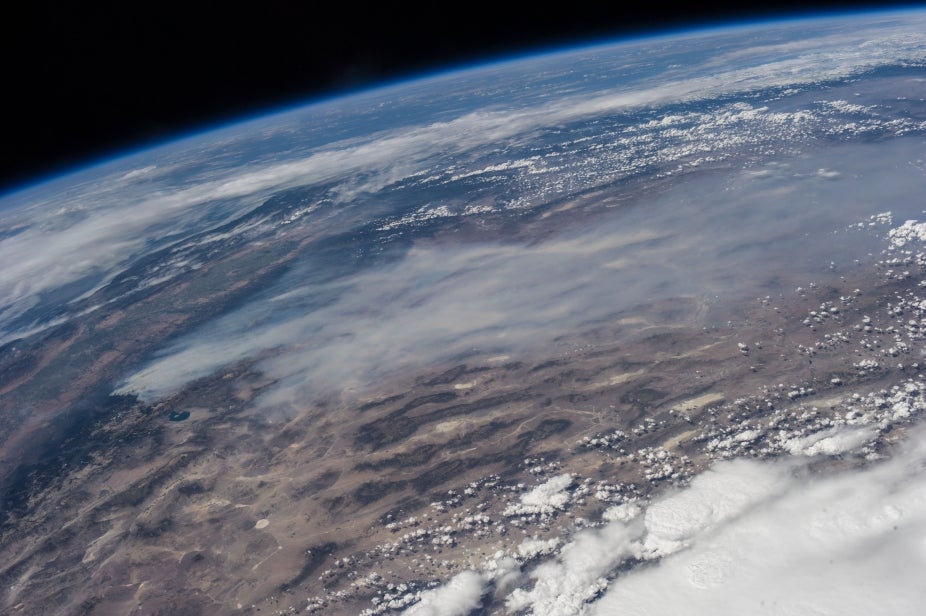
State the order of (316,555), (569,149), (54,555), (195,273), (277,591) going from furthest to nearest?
(569,149) < (195,273) < (54,555) < (316,555) < (277,591)

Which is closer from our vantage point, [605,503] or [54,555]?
[605,503]

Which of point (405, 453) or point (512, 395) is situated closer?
point (405, 453)

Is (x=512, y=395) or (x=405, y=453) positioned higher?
(x=512, y=395)

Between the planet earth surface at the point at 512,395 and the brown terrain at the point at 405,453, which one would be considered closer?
the planet earth surface at the point at 512,395

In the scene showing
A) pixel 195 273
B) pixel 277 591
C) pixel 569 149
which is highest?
pixel 569 149

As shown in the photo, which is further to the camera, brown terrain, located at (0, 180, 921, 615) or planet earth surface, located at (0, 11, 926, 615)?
brown terrain, located at (0, 180, 921, 615)

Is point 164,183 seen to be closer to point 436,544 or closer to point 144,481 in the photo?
point 144,481

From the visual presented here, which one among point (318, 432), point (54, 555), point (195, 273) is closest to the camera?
point (54, 555)

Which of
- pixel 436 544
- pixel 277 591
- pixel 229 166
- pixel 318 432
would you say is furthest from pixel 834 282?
pixel 229 166
